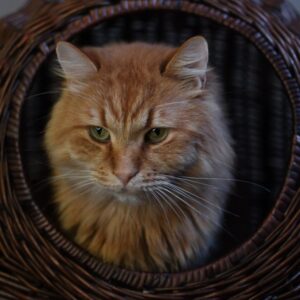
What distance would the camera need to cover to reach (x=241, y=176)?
0.84m

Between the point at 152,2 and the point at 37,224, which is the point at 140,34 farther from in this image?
the point at 37,224

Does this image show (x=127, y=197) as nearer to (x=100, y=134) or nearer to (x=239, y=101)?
(x=100, y=134)

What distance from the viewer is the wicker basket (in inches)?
32.1

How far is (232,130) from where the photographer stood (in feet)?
2.76

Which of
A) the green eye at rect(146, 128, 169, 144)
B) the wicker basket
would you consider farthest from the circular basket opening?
the green eye at rect(146, 128, 169, 144)

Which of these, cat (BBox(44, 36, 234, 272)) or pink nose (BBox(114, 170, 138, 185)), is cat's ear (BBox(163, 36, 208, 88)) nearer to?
cat (BBox(44, 36, 234, 272))

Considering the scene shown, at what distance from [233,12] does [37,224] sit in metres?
0.45

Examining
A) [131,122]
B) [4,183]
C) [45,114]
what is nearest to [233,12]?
[131,122]

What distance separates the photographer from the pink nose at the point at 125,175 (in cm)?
78

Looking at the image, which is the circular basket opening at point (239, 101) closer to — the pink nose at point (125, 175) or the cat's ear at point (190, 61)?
the cat's ear at point (190, 61)

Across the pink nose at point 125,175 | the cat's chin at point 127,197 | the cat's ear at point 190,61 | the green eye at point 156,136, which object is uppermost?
the cat's ear at point 190,61

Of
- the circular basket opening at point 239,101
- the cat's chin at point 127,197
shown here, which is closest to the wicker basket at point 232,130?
the circular basket opening at point 239,101

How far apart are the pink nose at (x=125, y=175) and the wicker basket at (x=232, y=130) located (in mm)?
143

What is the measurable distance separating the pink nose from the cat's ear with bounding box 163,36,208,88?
165mm
